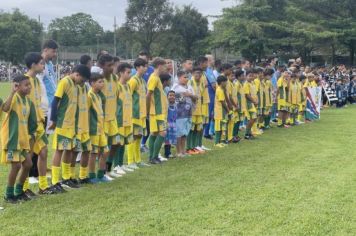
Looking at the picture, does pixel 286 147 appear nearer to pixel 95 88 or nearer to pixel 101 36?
pixel 95 88

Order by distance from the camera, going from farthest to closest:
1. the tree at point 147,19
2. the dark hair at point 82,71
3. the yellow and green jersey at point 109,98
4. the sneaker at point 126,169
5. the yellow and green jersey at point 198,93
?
1. the tree at point 147,19
2. the yellow and green jersey at point 198,93
3. the sneaker at point 126,169
4. the yellow and green jersey at point 109,98
5. the dark hair at point 82,71

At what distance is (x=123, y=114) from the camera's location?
741cm

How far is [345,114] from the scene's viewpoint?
56.6 feet

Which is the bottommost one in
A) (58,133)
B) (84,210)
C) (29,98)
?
(84,210)

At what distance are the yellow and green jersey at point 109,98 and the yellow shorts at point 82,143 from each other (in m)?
0.63

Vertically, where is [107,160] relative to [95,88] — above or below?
below

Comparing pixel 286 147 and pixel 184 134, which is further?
pixel 286 147

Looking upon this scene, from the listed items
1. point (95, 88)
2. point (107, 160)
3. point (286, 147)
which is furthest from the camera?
point (286, 147)

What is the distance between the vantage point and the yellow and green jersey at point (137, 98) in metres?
7.91

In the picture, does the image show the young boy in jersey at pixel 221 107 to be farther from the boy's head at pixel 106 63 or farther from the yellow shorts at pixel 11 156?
the yellow shorts at pixel 11 156

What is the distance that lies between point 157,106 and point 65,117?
223 centimetres

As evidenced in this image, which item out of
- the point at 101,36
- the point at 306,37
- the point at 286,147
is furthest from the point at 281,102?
the point at 101,36

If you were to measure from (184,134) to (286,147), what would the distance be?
89.9 inches

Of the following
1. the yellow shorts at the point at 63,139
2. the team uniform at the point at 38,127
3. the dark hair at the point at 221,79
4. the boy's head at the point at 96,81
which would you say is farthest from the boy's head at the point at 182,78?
the team uniform at the point at 38,127
